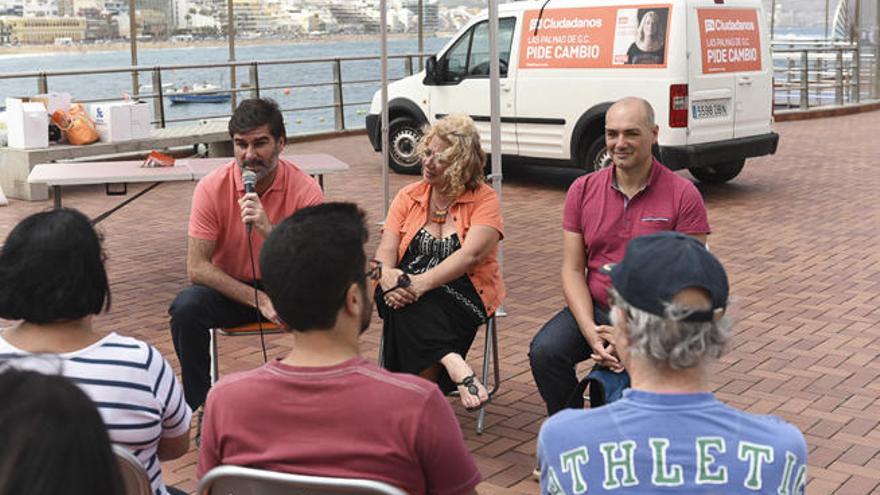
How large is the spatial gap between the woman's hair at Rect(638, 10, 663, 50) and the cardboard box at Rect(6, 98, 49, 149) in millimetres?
5155

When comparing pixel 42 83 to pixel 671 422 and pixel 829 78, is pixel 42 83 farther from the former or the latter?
pixel 829 78

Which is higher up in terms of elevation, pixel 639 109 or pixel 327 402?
pixel 639 109

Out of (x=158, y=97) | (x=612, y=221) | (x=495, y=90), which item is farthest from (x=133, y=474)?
(x=158, y=97)

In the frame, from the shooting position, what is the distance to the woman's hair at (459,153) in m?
4.73

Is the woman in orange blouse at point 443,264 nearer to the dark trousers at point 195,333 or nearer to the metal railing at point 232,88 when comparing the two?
the dark trousers at point 195,333

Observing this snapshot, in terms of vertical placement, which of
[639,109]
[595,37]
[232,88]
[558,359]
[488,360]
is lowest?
[488,360]

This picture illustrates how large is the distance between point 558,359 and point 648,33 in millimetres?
6838

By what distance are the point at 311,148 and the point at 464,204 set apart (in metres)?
11.0

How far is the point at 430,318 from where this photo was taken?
183 inches

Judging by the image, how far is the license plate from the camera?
10.6 metres

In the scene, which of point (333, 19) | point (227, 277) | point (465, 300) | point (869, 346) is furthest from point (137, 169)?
point (333, 19)

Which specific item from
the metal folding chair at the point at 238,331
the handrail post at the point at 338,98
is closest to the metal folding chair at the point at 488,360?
the metal folding chair at the point at 238,331

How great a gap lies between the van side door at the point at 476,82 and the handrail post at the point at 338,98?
4407 millimetres

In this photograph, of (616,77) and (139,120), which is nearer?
(139,120)
